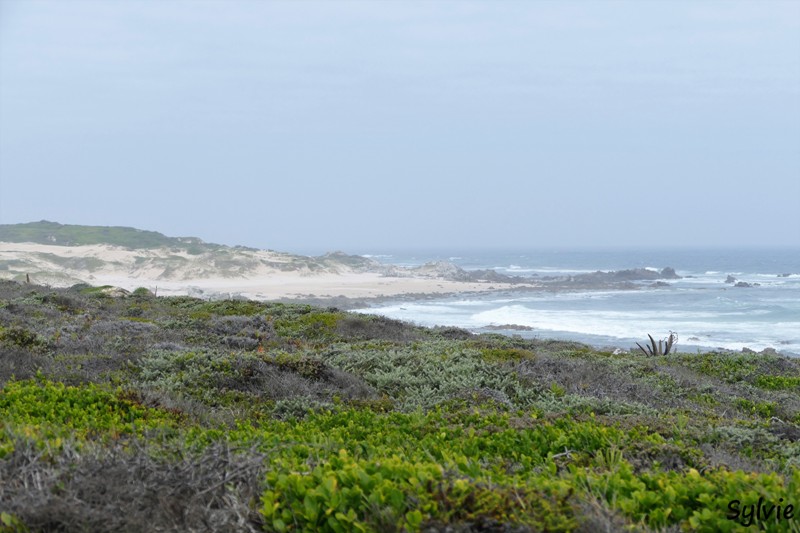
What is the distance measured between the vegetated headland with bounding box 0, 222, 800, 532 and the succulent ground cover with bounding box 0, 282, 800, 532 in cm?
2

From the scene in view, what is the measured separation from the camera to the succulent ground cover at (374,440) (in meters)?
3.55

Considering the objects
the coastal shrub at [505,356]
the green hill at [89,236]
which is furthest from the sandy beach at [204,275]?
the coastal shrub at [505,356]

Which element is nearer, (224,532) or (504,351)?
(224,532)

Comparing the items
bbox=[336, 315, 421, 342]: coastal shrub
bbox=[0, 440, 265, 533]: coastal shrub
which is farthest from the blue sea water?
bbox=[0, 440, 265, 533]: coastal shrub

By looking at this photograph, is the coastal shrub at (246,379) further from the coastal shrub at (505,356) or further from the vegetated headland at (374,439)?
the coastal shrub at (505,356)

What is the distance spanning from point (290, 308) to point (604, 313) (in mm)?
37825

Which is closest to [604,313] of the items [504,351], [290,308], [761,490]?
[290,308]

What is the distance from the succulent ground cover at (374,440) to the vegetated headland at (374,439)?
0.02 meters

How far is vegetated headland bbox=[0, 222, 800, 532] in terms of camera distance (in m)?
3.55

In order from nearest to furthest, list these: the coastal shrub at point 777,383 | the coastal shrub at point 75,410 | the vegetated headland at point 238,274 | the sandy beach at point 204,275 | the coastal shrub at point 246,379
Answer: the coastal shrub at point 75,410
the coastal shrub at point 246,379
the coastal shrub at point 777,383
the vegetated headland at point 238,274
the sandy beach at point 204,275

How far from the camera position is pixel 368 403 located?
7996 mm

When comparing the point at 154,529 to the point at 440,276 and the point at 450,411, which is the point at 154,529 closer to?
the point at 450,411

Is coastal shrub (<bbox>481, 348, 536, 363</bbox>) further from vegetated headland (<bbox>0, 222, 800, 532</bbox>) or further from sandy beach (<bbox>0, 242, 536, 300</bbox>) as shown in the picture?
sandy beach (<bbox>0, 242, 536, 300</bbox>)

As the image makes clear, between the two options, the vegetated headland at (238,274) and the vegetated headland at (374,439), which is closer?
the vegetated headland at (374,439)
